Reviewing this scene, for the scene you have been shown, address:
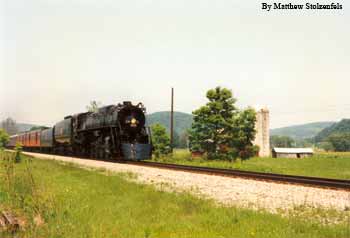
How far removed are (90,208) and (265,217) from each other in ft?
14.3

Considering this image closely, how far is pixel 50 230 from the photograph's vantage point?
25.8ft

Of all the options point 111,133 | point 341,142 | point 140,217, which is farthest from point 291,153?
point 140,217

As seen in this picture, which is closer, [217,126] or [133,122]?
[133,122]

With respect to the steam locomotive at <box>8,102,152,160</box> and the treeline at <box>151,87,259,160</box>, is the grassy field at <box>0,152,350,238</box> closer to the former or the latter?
the steam locomotive at <box>8,102,152,160</box>

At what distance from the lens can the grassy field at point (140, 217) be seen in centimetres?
743

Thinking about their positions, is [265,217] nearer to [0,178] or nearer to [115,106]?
[0,178]

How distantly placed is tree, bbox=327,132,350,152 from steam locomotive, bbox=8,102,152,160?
16847 centimetres

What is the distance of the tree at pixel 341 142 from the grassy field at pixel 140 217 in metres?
187

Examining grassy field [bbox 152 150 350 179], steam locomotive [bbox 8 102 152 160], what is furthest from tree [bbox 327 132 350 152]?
steam locomotive [bbox 8 102 152 160]

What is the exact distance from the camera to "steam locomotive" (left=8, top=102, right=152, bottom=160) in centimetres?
2744

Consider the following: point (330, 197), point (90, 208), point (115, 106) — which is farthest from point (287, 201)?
point (115, 106)

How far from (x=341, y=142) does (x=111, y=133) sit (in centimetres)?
17772

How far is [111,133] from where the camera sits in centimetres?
2772

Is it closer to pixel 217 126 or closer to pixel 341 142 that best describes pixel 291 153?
pixel 217 126
